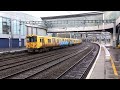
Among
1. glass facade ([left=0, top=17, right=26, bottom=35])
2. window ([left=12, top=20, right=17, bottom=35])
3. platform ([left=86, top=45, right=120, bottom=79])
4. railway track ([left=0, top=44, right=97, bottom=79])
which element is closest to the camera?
platform ([left=86, top=45, right=120, bottom=79])

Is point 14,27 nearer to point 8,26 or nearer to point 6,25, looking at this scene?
point 8,26

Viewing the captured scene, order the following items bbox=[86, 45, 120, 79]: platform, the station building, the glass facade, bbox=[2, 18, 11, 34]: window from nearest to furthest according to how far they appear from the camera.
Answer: bbox=[86, 45, 120, 79]: platform, the station building, the glass facade, bbox=[2, 18, 11, 34]: window

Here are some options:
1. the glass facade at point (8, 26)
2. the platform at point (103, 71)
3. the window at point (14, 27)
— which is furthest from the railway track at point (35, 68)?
the window at point (14, 27)

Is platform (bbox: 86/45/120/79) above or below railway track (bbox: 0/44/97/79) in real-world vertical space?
above

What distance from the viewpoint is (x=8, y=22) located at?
5497 cm

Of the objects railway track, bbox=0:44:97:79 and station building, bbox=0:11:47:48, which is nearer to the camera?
railway track, bbox=0:44:97:79

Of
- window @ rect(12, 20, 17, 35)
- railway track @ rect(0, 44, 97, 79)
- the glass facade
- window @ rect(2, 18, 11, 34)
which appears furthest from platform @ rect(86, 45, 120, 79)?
window @ rect(12, 20, 17, 35)

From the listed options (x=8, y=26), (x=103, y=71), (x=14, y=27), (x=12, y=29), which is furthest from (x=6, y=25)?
(x=103, y=71)

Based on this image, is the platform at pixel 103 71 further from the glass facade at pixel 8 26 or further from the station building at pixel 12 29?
the glass facade at pixel 8 26

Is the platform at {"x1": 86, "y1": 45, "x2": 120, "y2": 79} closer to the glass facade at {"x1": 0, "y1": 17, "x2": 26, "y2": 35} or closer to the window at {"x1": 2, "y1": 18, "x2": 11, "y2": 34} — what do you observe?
the glass facade at {"x1": 0, "y1": 17, "x2": 26, "y2": 35}

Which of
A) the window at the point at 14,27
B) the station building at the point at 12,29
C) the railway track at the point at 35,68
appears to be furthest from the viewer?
the window at the point at 14,27
